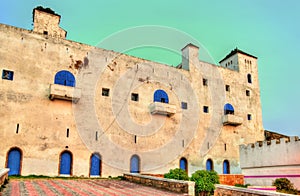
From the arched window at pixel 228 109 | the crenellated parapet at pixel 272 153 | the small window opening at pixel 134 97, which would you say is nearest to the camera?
the crenellated parapet at pixel 272 153

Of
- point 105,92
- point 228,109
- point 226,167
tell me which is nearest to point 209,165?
point 226,167

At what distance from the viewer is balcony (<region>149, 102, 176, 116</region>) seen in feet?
71.9

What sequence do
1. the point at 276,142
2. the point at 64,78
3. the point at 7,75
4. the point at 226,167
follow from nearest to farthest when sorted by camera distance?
the point at 276,142 → the point at 7,75 → the point at 64,78 → the point at 226,167

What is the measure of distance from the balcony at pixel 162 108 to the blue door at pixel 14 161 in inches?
398

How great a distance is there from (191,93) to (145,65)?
203 inches

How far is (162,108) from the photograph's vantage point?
72.8 ft

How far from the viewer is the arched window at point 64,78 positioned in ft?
62.6

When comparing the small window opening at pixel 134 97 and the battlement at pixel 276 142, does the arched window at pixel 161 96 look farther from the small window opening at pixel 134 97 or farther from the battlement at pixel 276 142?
the battlement at pixel 276 142

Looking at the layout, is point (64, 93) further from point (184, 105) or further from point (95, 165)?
point (184, 105)

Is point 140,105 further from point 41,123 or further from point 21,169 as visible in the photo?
point 21,169

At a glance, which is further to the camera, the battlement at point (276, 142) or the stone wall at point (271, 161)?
the battlement at point (276, 142)

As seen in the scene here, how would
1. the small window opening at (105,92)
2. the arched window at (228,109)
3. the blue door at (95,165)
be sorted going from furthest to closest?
the arched window at (228,109) < the small window opening at (105,92) < the blue door at (95,165)

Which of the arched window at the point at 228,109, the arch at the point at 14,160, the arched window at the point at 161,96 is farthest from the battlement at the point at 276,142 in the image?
the arch at the point at 14,160

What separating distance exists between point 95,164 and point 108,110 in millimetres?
3984
